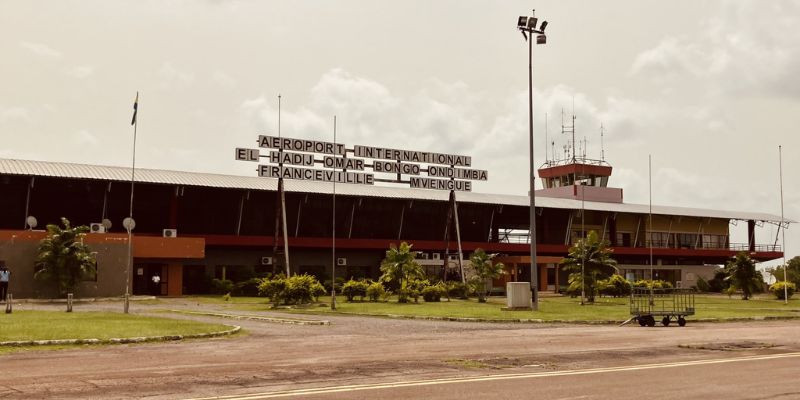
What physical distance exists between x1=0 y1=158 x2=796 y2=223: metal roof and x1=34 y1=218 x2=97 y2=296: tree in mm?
9782

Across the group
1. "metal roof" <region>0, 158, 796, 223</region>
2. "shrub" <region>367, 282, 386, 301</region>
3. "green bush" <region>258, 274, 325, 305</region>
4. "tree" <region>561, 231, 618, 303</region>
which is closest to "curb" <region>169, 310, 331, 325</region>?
"green bush" <region>258, 274, 325, 305</region>

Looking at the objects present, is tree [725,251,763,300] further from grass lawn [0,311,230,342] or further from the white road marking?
grass lawn [0,311,230,342]

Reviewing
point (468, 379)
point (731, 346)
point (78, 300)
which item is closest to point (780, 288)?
point (731, 346)

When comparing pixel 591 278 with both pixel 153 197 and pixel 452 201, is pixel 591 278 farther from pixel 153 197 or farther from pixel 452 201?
pixel 153 197

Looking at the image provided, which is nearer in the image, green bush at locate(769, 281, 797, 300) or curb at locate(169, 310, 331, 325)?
curb at locate(169, 310, 331, 325)

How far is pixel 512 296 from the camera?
123ft

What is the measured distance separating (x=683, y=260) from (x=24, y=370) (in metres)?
90.1

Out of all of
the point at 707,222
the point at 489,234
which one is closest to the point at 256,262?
the point at 489,234

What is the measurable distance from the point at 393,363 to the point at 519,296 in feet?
77.8

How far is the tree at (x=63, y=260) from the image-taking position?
1811 inches

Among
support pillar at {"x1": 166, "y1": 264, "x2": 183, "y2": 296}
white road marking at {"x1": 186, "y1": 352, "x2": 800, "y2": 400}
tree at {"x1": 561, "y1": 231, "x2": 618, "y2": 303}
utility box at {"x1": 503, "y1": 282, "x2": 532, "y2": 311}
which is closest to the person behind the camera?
white road marking at {"x1": 186, "y1": 352, "x2": 800, "y2": 400}

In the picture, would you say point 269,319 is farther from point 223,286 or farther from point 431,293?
point 223,286

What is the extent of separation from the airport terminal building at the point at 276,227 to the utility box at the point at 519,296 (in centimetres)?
2647

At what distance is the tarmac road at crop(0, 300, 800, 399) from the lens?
11523 mm
